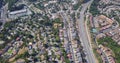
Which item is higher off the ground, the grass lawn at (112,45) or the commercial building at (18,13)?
the commercial building at (18,13)

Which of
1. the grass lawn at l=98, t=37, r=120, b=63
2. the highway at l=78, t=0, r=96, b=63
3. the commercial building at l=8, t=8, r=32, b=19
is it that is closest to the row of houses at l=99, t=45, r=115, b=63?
the grass lawn at l=98, t=37, r=120, b=63

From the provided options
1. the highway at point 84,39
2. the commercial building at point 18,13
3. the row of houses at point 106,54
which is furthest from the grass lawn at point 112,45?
the commercial building at point 18,13

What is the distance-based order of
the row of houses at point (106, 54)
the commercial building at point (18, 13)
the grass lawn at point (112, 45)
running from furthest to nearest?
1. the commercial building at point (18, 13)
2. the grass lawn at point (112, 45)
3. the row of houses at point (106, 54)

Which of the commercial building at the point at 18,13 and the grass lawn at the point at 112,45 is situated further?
the commercial building at the point at 18,13

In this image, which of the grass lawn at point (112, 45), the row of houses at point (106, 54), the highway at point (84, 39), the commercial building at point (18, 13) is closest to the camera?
the row of houses at point (106, 54)

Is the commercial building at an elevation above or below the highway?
above

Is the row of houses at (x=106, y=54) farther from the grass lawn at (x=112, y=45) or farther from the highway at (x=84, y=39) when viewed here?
the highway at (x=84, y=39)

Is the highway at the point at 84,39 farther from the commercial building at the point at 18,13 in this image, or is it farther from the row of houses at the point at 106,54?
the commercial building at the point at 18,13

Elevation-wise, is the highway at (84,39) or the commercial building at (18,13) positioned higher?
the commercial building at (18,13)

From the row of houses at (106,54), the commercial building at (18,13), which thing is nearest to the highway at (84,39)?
the row of houses at (106,54)

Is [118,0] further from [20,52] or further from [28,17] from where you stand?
[20,52]

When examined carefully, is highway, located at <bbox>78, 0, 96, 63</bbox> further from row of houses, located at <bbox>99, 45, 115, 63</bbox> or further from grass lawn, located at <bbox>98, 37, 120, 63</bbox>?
grass lawn, located at <bbox>98, 37, 120, 63</bbox>
